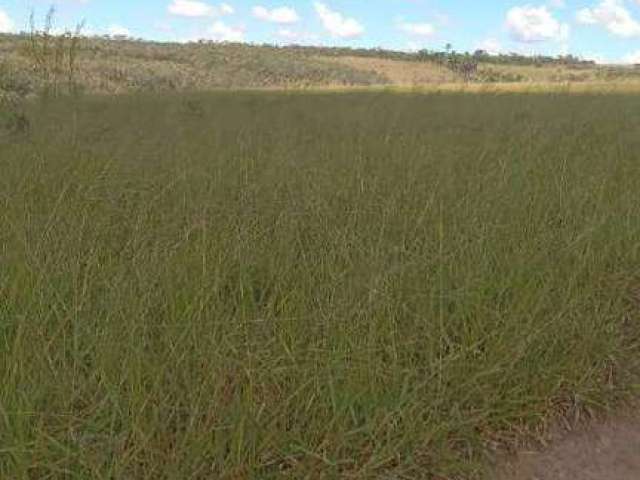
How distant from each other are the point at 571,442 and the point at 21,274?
2.33 m

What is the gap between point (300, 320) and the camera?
2.78 m

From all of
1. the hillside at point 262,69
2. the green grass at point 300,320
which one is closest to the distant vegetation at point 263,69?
the hillside at point 262,69

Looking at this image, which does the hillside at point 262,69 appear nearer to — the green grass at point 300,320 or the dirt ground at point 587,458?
the green grass at point 300,320

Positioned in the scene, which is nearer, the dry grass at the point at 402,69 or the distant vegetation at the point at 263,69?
the distant vegetation at the point at 263,69

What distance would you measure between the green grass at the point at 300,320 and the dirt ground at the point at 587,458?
3.8 inches

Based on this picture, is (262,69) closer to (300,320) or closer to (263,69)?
(263,69)

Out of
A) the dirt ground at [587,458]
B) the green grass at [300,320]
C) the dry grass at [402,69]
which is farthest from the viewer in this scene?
the dry grass at [402,69]

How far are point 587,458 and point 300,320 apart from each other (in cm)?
122

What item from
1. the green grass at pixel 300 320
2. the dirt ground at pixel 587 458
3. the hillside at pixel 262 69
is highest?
the hillside at pixel 262 69

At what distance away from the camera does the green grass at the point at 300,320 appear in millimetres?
2174

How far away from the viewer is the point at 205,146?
6.36m

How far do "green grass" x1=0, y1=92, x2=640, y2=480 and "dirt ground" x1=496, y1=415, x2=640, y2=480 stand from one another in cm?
10

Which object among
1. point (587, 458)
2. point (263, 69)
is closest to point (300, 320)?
point (587, 458)

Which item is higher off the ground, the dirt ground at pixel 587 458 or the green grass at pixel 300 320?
the green grass at pixel 300 320
